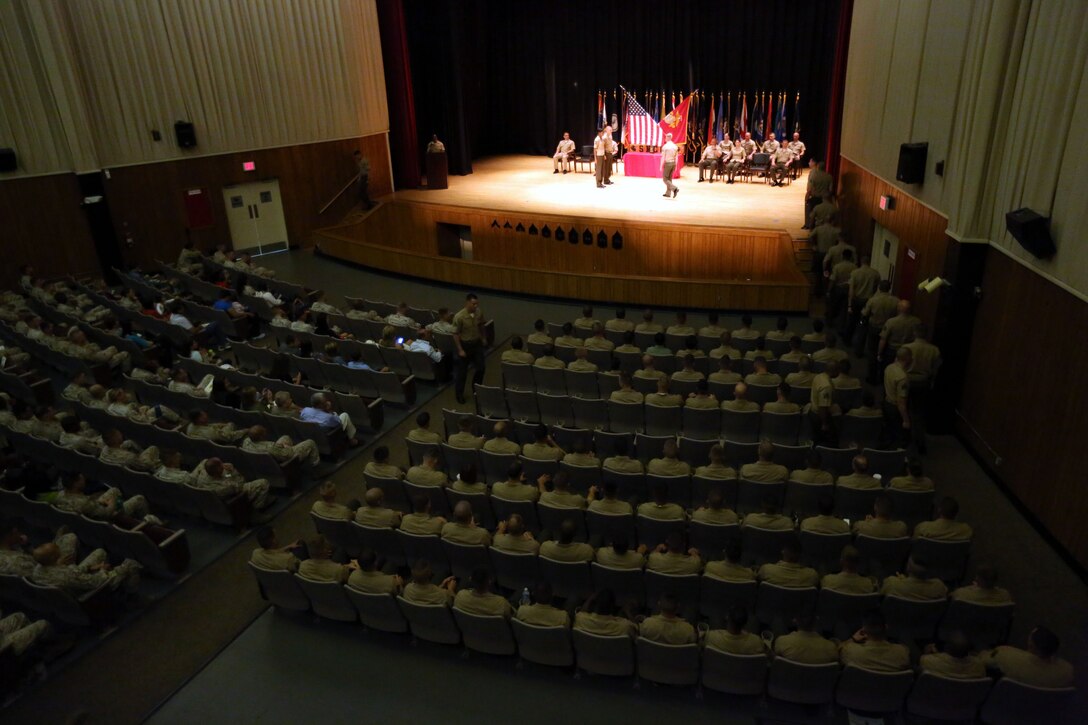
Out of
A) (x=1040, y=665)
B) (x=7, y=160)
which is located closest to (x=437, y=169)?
(x=7, y=160)

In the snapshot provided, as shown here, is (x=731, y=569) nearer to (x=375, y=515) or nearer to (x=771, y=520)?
(x=771, y=520)

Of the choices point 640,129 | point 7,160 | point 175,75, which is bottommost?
point 640,129

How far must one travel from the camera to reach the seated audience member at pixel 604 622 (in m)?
4.87

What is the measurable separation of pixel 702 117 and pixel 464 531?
57.8 feet

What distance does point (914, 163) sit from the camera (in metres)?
9.20

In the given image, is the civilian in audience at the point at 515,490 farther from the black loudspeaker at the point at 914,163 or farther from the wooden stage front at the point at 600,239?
the wooden stage front at the point at 600,239

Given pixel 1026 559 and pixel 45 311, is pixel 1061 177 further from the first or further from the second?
pixel 45 311

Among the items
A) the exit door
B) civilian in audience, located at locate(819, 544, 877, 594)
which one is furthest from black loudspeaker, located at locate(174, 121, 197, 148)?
civilian in audience, located at locate(819, 544, 877, 594)

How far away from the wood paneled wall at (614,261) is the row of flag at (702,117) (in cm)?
646

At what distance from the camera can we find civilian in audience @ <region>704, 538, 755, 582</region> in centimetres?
516

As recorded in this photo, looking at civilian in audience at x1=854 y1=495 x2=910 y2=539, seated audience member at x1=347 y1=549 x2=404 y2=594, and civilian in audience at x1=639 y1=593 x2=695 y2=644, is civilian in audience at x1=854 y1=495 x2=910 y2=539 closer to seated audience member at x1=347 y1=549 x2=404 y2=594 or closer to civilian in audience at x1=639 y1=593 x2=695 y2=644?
civilian in audience at x1=639 y1=593 x2=695 y2=644

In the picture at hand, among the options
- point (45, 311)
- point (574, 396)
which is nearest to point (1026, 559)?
point (574, 396)

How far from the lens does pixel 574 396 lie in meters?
8.66

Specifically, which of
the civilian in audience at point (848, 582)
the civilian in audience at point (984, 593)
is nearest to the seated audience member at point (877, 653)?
the civilian in audience at point (848, 582)
